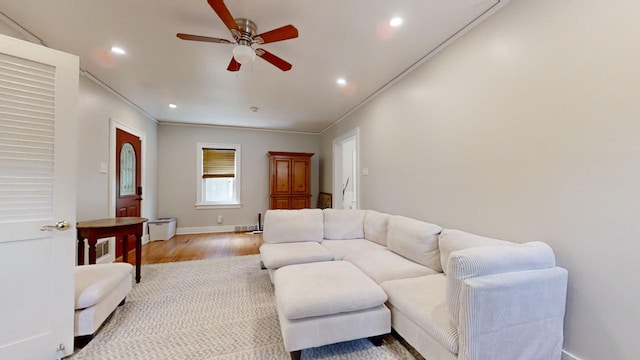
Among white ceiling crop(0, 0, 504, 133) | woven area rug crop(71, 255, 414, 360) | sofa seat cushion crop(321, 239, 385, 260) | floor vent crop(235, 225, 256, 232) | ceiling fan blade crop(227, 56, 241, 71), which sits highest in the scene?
white ceiling crop(0, 0, 504, 133)

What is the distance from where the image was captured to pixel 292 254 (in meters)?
2.51

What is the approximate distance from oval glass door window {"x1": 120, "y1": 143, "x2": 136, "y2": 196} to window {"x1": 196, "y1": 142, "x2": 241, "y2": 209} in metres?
1.45

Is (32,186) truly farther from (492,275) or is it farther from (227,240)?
(227,240)

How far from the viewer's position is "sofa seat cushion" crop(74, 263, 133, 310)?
5.71 feet

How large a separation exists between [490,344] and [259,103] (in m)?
4.03

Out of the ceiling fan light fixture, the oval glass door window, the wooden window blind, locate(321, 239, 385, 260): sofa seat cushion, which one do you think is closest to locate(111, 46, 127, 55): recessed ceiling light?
the ceiling fan light fixture

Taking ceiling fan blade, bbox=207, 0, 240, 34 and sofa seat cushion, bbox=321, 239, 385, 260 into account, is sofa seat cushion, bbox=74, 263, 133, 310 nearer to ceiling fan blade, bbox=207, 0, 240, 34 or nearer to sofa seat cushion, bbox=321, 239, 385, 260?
sofa seat cushion, bbox=321, 239, 385, 260

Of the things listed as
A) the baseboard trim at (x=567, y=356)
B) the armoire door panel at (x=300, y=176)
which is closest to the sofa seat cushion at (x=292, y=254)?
the baseboard trim at (x=567, y=356)

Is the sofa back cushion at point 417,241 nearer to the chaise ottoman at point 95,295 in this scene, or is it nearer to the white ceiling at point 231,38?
the white ceiling at point 231,38

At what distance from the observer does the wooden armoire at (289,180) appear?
575 centimetres

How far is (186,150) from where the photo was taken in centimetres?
560

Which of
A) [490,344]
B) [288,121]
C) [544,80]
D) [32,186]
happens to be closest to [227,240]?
[288,121]

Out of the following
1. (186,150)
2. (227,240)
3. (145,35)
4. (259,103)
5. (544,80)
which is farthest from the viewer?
(186,150)

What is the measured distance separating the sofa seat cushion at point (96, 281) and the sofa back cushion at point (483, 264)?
2372 mm
